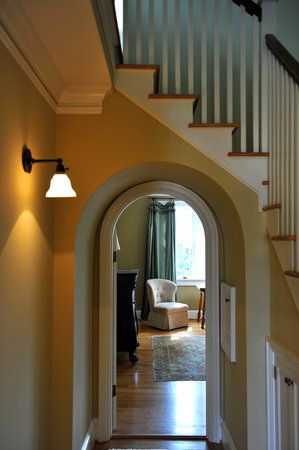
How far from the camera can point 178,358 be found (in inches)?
184

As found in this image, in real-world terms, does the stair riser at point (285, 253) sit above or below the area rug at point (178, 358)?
above

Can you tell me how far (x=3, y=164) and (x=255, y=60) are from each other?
5.49 feet

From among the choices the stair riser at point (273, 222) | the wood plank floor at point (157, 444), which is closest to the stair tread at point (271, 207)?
the stair riser at point (273, 222)

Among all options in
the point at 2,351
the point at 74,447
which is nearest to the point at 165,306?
the point at 74,447

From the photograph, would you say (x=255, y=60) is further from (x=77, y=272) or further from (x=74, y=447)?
(x=74, y=447)

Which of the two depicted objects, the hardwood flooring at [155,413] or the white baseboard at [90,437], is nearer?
the white baseboard at [90,437]

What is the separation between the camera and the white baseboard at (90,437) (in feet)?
7.88

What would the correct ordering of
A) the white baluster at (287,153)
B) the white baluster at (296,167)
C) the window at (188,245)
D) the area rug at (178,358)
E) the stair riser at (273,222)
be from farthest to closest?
1. the window at (188,245)
2. the area rug at (178,358)
3. the stair riser at (273,222)
4. the white baluster at (287,153)
5. the white baluster at (296,167)

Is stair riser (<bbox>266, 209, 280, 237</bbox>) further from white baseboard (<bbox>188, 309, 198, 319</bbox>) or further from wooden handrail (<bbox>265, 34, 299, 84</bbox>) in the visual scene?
white baseboard (<bbox>188, 309, 198, 319</bbox>)

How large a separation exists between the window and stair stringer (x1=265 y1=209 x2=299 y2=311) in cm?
510

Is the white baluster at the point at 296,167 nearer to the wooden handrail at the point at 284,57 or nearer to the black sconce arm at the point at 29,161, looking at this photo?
the wooden handrail at the point at 284,57

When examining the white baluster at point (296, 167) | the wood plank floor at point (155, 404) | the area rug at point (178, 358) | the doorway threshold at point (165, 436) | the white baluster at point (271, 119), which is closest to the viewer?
the white baluster at point (296, 167)

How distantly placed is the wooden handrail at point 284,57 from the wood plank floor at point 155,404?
2.84 metres

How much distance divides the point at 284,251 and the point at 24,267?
4.41 feet
